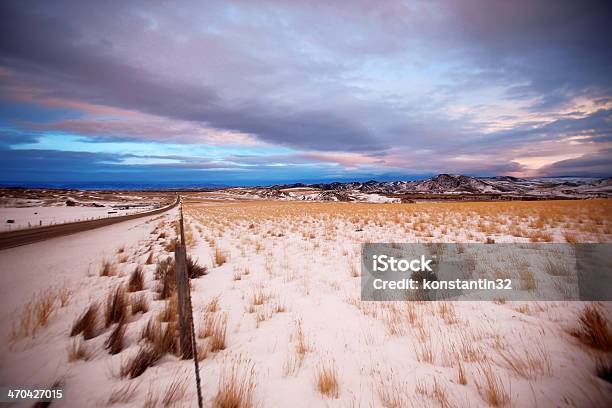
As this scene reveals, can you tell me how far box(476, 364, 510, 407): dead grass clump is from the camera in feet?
7.23

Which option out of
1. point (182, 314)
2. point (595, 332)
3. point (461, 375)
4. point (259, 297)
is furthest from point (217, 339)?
point (595, 332)

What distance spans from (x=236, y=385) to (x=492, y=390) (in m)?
2.32

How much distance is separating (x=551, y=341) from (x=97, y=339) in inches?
229

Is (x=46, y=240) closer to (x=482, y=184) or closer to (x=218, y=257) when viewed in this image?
(x=218, y=257)

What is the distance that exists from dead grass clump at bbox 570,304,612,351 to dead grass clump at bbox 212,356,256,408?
372 centimetres

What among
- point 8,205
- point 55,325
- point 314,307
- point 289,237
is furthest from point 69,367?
point 8,205

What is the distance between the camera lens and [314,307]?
15.0ft

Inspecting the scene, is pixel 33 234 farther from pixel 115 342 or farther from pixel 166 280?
pixel 115 342

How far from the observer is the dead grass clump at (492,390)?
2205 millimetres

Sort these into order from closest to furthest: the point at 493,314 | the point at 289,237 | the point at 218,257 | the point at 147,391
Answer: the point at 147,391 < the point at 493,314 < the point at 218,257 < the point at 289,237

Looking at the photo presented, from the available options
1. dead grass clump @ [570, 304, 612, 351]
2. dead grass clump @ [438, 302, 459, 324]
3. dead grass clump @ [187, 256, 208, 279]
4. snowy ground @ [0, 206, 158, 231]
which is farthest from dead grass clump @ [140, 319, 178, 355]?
snowy ground @ [0, 206, 158, 231]

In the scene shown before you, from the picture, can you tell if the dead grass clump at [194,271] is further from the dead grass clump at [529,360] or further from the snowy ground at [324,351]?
the dead grass clump at [529,360]

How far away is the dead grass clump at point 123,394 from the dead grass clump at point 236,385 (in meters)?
0.82

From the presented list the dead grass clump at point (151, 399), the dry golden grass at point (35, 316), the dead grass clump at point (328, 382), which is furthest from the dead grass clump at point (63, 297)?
the dead grass clump at point (328, 382)
